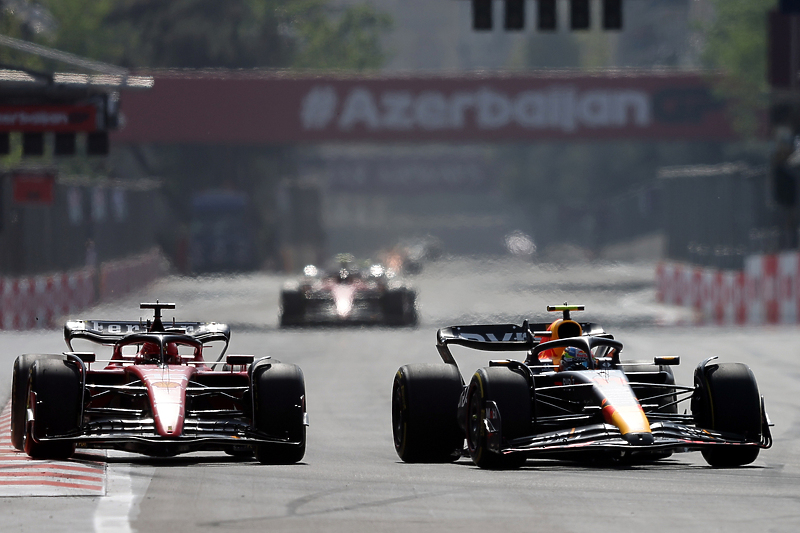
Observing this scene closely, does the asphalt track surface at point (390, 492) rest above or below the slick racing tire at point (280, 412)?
below

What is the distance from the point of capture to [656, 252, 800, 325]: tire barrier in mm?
27734

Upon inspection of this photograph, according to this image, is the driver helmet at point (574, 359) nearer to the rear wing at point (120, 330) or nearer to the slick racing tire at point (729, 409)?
the slick racing tire at point (729, 409)

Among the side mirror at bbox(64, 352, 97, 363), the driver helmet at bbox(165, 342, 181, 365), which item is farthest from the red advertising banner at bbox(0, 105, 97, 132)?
the side mirror at bbox(64, 352, 97, 363)

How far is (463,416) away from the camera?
10.1 metres

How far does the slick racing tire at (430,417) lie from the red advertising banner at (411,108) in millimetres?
38201

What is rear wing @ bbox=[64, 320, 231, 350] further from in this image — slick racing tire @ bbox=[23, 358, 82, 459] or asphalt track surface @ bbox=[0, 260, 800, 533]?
slick racing tire @ bbox=[23, 358, 82, 459]

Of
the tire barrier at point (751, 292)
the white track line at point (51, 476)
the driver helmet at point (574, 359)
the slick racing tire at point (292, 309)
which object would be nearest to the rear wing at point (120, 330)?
the white track line at point (51, 476)

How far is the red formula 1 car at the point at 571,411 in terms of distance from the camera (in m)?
9.37

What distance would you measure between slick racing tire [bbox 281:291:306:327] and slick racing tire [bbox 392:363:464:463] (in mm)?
17272

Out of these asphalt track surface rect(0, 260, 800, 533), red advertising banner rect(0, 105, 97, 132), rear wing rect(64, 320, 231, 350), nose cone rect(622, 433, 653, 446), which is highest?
red advertising banner rect(0, 105, 97, 132)

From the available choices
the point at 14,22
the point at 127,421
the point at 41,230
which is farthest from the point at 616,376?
the point at 14,22

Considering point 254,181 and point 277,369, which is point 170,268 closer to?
point 254,181

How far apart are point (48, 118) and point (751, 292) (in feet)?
45.1

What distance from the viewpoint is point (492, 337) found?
38.9ft
